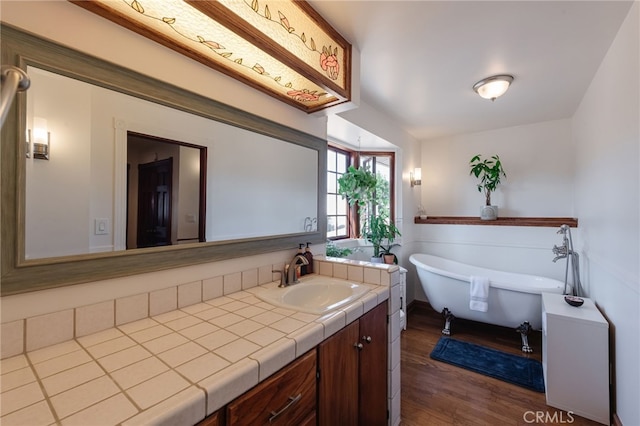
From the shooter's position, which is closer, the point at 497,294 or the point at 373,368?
the point at 373,368

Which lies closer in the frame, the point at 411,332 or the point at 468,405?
the point at 468,405

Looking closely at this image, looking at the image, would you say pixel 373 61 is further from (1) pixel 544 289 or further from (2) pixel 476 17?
(1) pixel 544 289

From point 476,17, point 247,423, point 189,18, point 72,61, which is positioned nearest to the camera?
point 247,423

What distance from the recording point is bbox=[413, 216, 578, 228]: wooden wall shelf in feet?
8.91

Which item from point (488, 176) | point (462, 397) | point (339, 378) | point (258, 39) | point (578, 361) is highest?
point (258, 39)

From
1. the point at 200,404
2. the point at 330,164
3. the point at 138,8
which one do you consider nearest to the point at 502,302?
the point at 330,164

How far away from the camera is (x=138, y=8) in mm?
883

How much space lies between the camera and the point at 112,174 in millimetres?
912

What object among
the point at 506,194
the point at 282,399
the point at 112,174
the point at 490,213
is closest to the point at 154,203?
the point at 112,174

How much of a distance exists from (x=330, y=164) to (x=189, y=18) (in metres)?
2.02

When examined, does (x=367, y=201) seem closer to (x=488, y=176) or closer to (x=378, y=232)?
(x=378, y=232)

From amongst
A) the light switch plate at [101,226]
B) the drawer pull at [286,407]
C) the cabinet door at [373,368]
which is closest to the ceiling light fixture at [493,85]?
the cabinet door at [373,368]

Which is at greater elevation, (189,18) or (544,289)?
(189,18)

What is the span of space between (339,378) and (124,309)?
2.84 feet
